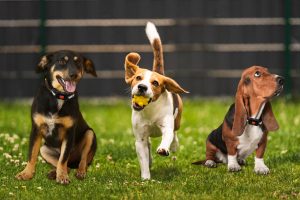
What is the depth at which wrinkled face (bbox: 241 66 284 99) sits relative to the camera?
809cm

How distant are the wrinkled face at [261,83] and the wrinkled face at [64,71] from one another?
1.54 metres

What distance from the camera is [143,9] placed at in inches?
646

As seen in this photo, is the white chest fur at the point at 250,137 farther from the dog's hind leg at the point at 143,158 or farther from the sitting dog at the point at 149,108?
the dog's hind leg at the point at 143,158

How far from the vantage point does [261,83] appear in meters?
8.16

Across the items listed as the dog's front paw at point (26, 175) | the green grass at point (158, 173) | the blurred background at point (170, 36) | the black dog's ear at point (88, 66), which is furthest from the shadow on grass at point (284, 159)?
the blurred background at point (170, 36)

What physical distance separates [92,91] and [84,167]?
815 centimetres

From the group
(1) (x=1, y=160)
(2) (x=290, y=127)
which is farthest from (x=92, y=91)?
(1) (x=1, y=160)

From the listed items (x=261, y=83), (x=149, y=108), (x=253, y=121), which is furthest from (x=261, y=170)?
(x=149, y=108)

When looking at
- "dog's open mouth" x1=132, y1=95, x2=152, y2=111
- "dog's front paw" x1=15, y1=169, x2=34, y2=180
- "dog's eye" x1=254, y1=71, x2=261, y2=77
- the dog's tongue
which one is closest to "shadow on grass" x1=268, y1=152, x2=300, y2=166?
"dog's eye" x1=254, y1=71, x2=261, y2=77

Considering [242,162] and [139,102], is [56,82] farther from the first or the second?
[242,162]

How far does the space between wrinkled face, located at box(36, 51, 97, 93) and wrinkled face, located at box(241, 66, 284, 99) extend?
1.54m

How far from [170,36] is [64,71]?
8655 millimetres

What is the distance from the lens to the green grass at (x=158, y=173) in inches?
302

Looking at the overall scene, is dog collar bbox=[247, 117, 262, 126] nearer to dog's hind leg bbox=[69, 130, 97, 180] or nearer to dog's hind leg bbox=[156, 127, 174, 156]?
dog's hind leg bbox=[156, 127, 174, 156]
